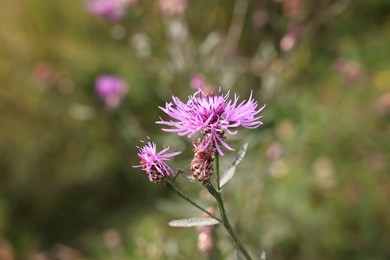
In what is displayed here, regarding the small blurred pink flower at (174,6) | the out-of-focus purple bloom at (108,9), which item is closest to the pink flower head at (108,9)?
the out-of-focus purple bloom at (108,9)

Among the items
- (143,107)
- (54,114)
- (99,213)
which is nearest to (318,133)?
(143,107)

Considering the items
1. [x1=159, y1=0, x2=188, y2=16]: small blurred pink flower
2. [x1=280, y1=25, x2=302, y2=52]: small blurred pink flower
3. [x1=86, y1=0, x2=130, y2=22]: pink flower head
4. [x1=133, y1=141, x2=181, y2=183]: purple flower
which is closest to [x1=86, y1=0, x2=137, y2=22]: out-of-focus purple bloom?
[x1=86, y1=0, x2=130, y2=22]: pink flower head

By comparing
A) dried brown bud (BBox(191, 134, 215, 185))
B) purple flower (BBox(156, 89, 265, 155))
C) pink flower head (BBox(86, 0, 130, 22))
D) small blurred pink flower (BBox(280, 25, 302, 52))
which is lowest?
dried brown bud (BBox(191, 134, 215, 185))

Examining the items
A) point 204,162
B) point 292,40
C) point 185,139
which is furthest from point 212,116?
point 292,40

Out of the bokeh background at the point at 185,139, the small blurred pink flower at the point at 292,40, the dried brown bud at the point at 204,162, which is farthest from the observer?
the bokeh background at the point at 185,139

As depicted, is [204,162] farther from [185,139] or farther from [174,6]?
[174,6]

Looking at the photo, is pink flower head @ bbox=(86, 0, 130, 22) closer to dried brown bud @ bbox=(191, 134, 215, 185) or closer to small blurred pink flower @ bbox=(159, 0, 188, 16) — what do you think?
small blurred pink flower @ bbox=(159, 0, 188, 16)

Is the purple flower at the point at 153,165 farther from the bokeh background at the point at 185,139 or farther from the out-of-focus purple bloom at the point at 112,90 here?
the out-of-focus purple bloom at the point at 112,90

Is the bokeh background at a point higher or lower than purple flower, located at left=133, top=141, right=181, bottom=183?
higher

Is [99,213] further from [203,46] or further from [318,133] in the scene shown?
[203,46]
